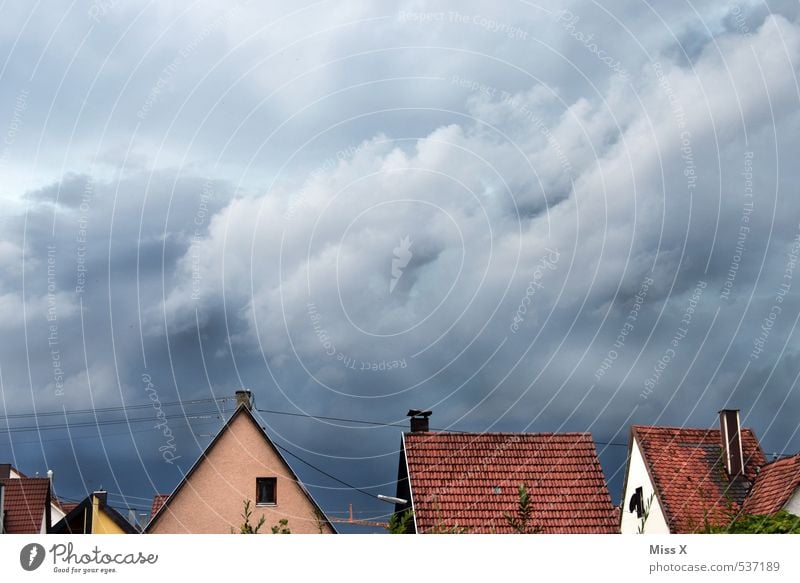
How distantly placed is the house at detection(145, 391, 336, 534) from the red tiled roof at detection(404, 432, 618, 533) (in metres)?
4.10

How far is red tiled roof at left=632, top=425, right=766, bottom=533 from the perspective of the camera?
3341 cm

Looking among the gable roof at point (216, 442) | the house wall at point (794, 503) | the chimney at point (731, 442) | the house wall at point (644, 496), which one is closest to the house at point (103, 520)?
the gable roof at point (216, 442)

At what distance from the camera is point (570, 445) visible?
33.3 meters

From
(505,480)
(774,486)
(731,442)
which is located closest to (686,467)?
(731,442)

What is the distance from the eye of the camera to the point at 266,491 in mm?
34000

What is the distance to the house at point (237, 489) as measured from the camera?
3325 cm

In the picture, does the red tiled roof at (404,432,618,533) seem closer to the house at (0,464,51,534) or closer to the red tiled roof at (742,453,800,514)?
the red tiled roof at (742,453,800,514)

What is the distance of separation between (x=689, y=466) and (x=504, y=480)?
858 centimetres

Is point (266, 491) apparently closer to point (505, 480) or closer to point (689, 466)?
point (505, 480)

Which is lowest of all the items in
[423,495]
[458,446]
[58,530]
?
[423,495]
